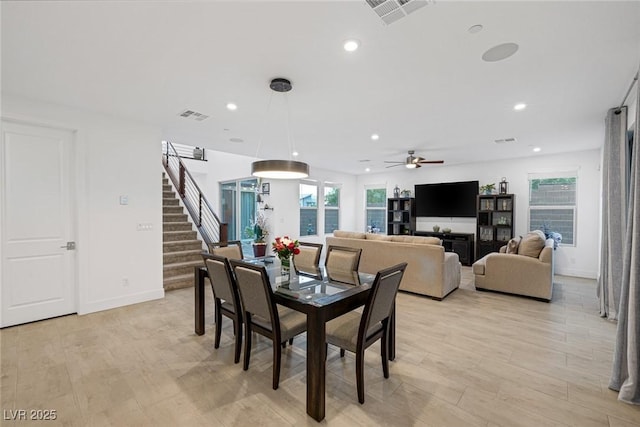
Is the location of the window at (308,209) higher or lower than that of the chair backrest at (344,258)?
higher

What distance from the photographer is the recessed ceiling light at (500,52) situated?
89.4 inches

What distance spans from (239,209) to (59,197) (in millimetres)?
4928

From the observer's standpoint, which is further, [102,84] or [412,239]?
[412,239]

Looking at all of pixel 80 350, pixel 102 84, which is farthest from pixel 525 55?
pixel 80 350

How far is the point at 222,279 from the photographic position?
2666mm

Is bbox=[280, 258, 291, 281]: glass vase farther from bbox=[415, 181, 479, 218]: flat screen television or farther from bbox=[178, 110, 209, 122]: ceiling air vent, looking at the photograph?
bbox=[415, 181, 479, 218]: flat screen television

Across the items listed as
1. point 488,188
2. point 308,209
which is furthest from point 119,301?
point 488,188

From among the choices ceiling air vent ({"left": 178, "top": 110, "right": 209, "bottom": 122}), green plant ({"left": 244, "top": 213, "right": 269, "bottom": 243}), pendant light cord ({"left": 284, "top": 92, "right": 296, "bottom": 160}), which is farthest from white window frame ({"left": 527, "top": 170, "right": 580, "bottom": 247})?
ceiling air vent ({"left": 178, "top": 110, "right": 209, "bottom": 122})

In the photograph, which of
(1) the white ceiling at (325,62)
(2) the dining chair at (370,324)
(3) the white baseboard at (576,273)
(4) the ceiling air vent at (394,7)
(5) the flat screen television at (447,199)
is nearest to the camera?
(4) the ceiling air vent at (394,7)

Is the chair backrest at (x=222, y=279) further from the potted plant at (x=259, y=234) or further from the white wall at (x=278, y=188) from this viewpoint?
the white wall at (x=278, y=188)

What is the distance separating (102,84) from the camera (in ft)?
9.72

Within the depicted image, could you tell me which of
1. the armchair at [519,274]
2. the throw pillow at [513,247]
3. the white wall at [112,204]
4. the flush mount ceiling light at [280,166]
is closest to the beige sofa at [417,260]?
the armchair at [519,274]

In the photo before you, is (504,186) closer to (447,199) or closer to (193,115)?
(447,199)

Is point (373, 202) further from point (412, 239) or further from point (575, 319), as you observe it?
point (575, 319)
